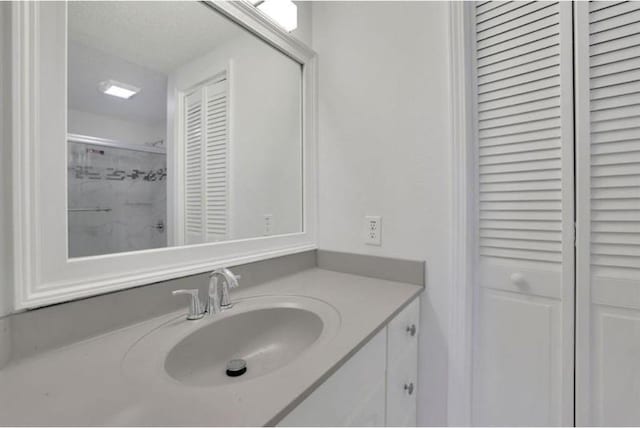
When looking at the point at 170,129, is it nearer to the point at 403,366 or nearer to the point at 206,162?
the point at 206,162

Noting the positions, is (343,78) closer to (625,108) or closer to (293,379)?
(625,108)

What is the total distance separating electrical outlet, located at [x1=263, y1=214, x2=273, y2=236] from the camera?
1.19 m

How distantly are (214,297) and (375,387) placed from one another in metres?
0.53

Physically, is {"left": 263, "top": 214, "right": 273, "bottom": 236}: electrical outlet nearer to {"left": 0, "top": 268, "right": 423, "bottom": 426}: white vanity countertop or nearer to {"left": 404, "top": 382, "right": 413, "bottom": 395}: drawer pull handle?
{"left": 0, "top": 268, "right": 423, "bottom": 426}: white vanity countertop

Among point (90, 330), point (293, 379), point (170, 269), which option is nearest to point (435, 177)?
point (293, 379)

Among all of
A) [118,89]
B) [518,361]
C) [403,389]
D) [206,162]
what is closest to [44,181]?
[118,89]

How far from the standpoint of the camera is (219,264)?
3.13 ft

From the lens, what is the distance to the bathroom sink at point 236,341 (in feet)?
2.03

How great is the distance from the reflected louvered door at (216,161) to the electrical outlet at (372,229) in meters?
0.59

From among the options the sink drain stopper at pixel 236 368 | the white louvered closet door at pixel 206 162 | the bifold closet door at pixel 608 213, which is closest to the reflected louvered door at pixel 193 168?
the white louvered closet door at pixel 206 162

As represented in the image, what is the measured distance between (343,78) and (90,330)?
4.20 ft

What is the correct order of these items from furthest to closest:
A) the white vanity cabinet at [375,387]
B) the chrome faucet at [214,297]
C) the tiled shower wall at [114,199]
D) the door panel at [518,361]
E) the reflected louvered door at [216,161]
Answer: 1. the reflected louvered door at [216,161]
2. the door panel at [518,361]
3. the chrome faucet at [214,297]
4. the tiled shower wall at [114,199]
5. the white vanity cabinet at [375,387]

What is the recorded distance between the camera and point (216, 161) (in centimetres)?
102

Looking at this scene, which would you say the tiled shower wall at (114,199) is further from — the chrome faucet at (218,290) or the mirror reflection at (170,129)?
the chrome faucet at (218,290)
